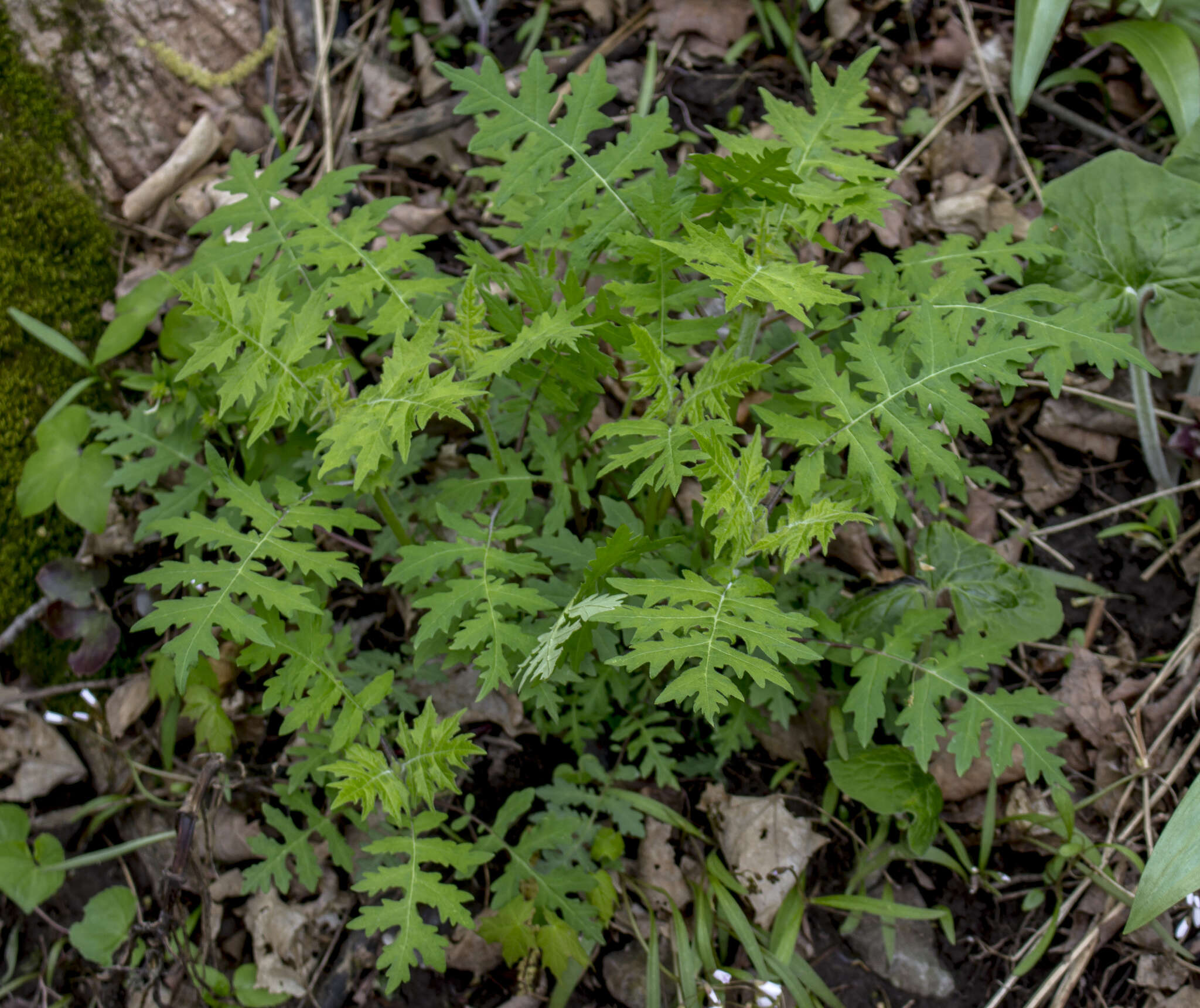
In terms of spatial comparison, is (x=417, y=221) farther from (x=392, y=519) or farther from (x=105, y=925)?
(x=105, y=925)

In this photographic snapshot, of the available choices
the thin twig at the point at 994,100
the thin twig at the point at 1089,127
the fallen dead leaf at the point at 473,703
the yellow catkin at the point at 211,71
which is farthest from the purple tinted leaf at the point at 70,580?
the thin twig at the point at 1089,127

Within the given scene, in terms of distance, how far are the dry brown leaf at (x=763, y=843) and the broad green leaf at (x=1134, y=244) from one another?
5.49 feet

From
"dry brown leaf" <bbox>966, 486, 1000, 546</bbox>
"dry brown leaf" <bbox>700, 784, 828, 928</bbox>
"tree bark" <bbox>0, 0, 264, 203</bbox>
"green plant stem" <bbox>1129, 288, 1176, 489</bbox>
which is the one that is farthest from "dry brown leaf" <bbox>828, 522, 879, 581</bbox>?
"tree bark" <bbox>0, 0, 264, 203</bbox>

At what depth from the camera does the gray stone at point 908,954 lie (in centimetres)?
224

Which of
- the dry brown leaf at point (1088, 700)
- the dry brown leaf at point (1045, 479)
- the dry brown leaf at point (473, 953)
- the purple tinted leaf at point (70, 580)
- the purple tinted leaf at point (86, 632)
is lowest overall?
the dry brown leaf at point (1088, 700)

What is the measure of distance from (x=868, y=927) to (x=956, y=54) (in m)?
3.19

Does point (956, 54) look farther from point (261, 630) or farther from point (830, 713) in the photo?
point (261, 630)

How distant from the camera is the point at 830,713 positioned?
7.59ft

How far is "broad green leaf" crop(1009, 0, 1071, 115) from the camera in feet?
9.27

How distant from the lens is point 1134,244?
239cm

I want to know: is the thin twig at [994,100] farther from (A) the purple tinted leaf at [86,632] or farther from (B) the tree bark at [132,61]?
(A) the purple tinted leaf at [86,632]

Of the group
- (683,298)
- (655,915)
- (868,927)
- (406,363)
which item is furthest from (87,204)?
(868,927)

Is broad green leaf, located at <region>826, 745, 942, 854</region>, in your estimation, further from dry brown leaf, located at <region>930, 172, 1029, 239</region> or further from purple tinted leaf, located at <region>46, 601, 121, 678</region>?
purple tinted leaf, located at <region>46, 601, 121, 678</region>

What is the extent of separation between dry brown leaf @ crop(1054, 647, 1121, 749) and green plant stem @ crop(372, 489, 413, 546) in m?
1.92
